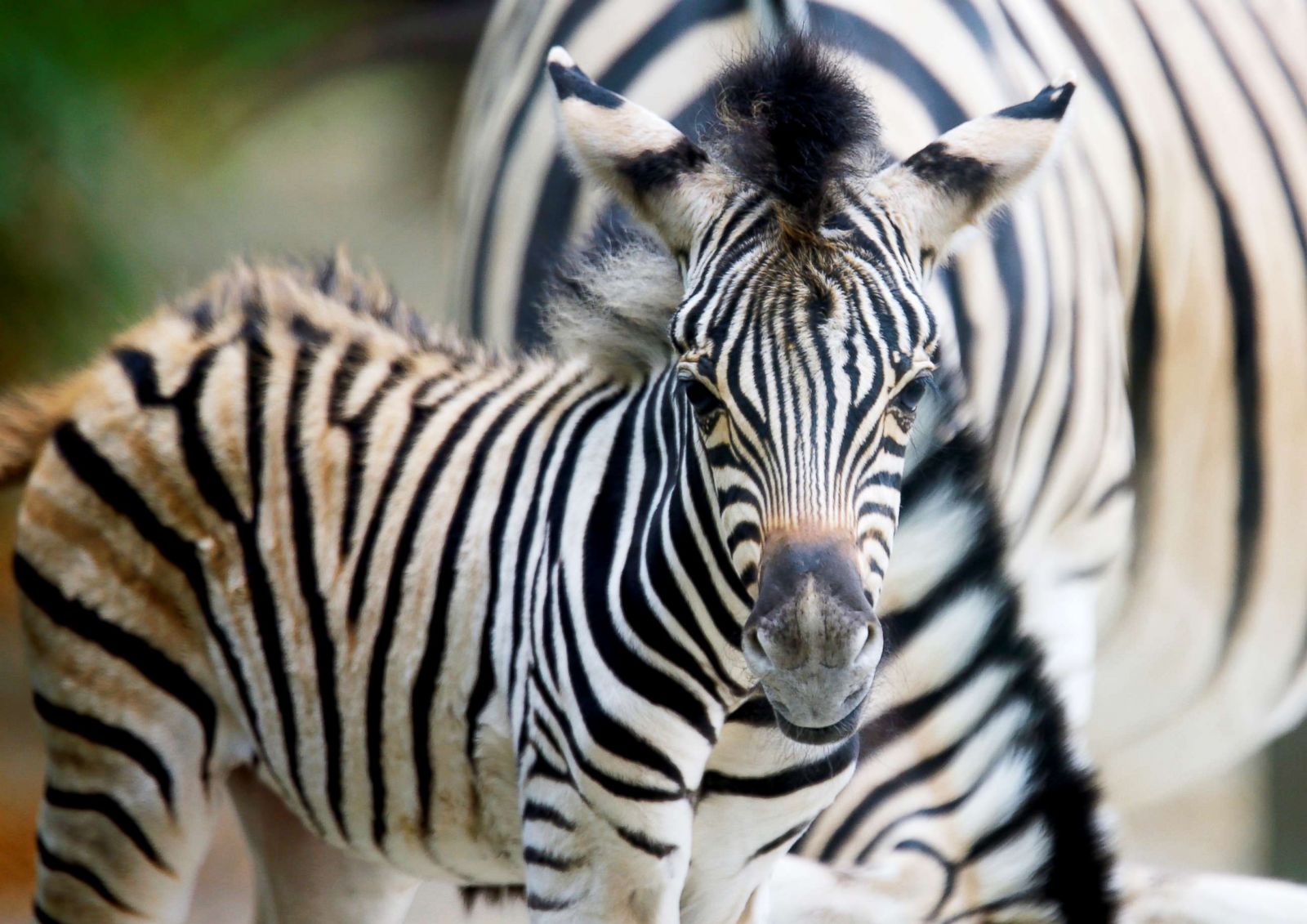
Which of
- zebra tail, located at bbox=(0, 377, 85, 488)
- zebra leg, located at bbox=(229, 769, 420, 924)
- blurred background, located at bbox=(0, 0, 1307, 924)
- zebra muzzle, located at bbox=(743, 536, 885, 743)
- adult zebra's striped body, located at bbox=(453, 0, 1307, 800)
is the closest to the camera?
zebra muzzle, located at bbox=(743, 536, 885, 743)

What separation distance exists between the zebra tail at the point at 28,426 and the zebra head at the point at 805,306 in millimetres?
980

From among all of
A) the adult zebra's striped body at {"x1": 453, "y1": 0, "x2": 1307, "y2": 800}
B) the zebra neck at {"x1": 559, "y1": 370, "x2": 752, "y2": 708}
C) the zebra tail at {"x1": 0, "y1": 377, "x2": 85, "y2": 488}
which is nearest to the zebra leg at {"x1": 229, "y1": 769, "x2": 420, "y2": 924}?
the zebra tail at {"x1": 0, "y1": 377, "x2": 85, "y2": 488}

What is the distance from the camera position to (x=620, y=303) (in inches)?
71.0

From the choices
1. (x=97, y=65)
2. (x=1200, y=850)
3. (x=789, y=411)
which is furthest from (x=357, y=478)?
(x=1200, y=850)

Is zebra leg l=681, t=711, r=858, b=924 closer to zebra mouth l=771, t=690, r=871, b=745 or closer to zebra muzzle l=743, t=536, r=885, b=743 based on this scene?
zebra mouth l=771, t=690, r=871, b=745

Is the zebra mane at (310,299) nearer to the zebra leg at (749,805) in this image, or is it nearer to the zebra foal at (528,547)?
the zebra foal at (528,547)

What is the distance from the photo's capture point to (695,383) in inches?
61.7

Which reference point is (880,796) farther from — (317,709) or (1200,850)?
(1200,850)

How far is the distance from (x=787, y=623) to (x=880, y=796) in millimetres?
788

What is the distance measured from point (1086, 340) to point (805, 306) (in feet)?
4.08

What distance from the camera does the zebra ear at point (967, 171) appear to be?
166 centimetres

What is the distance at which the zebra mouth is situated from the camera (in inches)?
60.8

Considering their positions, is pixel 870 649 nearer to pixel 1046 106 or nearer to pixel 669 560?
pixel 669 560

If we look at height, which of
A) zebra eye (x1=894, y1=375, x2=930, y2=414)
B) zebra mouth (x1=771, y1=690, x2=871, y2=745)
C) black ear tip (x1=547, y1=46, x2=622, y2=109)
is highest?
A: black ear tip (x1=547, y1=46, x2=622, y2=109)
